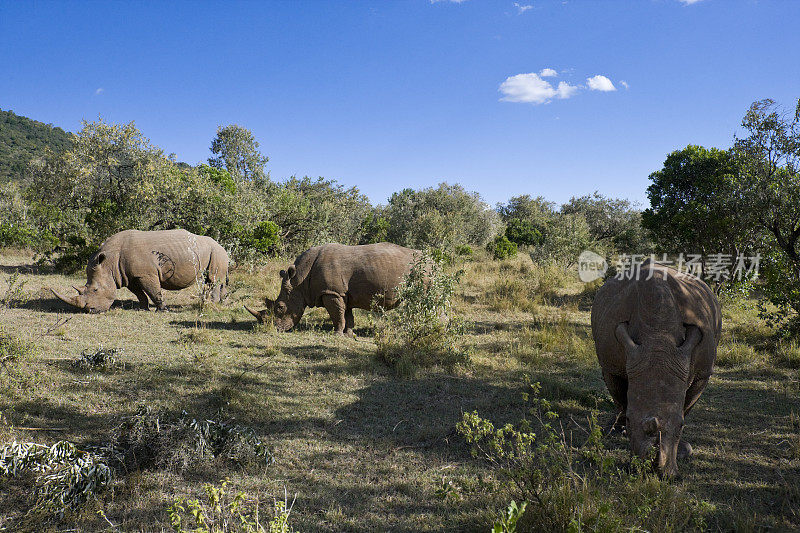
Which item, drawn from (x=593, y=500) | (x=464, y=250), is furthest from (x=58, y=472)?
(x=464, y=250)

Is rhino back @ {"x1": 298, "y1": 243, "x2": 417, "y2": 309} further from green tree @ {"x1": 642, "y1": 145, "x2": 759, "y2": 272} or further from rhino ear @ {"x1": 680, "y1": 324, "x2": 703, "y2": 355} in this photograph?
green tree @ {"x1": 642, "y1": 145, "x2": 759, "y2": 272}

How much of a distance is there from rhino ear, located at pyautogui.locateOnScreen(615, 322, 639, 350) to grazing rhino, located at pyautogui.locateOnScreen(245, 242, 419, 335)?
5554 mm

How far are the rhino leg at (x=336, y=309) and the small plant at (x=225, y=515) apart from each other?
20.0ft

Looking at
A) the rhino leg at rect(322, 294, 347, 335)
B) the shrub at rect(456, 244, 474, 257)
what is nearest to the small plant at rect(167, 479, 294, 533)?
the rhino leg at rect(322, 294, 347, 335)

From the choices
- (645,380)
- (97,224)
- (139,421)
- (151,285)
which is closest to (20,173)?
(97,224)

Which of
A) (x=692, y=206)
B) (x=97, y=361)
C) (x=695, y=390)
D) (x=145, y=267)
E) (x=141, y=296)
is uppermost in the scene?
(x=692, y=206)

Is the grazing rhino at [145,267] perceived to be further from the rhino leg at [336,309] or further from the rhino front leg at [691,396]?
the rhino front leg at [691,396]

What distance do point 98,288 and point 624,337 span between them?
11.7 meters

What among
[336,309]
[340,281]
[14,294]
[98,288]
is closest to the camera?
[14,294]

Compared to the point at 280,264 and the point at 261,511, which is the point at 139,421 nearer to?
the point at 261,511

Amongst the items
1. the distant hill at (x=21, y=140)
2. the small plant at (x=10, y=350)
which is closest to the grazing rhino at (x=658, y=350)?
the small plant at (x=10, y=350)

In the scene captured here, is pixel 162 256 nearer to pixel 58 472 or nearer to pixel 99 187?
pixel 99 187

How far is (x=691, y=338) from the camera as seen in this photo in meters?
4.23

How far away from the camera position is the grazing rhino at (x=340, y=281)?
9.94 metres
